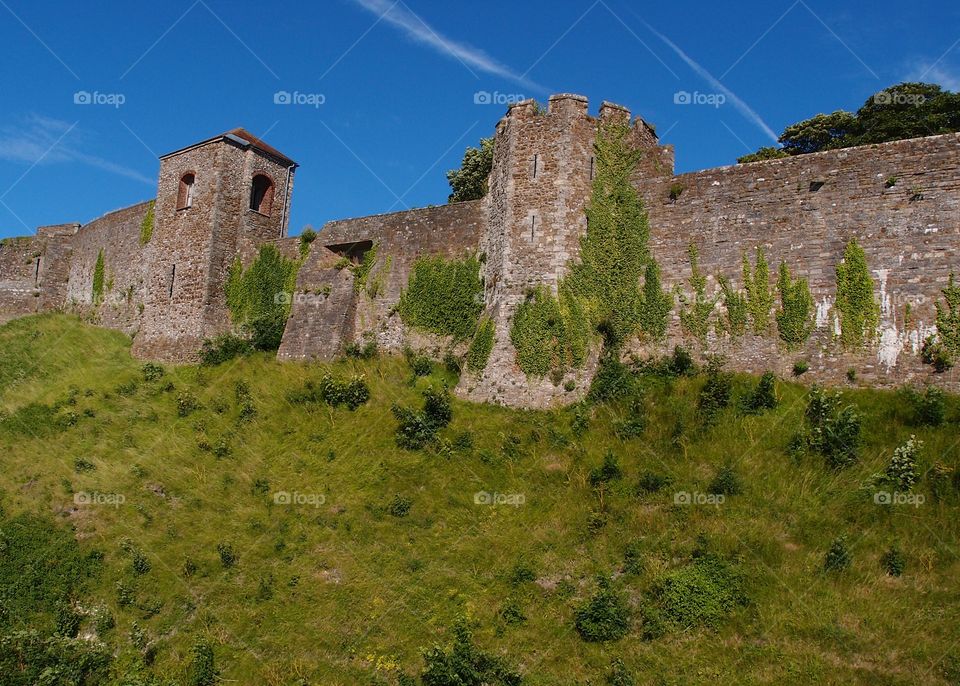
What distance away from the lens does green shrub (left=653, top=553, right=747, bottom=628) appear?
12508 millimetres

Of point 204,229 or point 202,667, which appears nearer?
point 202,667

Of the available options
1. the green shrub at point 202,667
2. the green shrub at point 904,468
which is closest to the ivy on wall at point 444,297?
the green shrub at point 904,468

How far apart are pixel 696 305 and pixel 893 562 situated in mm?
8160

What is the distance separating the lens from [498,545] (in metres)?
14.9

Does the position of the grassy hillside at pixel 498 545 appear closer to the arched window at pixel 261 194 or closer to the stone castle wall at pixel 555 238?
the stone castle wall at pixel 555 238

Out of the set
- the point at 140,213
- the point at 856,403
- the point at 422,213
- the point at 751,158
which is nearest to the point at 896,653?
the point at 856,403

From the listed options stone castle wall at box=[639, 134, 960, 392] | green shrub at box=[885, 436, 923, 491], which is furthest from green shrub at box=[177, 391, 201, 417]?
green shrub at box=[885, 436, 923, 491]

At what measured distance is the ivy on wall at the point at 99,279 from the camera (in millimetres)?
33000

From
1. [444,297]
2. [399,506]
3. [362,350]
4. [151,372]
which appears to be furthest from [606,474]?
[151,372]

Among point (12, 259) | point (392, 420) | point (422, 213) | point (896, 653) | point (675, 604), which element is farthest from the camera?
point (12, 259)

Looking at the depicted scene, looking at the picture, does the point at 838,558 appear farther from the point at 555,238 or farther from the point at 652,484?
the point at 555,238

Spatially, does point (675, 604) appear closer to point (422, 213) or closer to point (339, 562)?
point (339, 562)

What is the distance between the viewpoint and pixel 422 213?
81.3 ft

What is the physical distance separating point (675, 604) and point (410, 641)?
13.1ft
